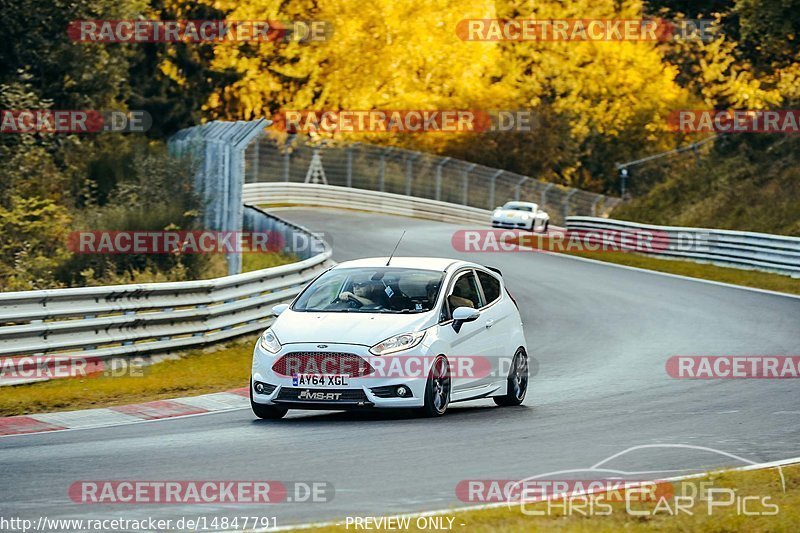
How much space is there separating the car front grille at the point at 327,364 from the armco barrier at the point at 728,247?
20535 mm

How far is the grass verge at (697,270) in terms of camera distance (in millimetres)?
30203

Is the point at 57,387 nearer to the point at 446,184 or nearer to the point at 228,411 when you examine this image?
the point at 228,411

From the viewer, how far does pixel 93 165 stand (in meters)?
33.8

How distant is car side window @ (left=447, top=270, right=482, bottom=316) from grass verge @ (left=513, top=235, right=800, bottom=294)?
1574 cm

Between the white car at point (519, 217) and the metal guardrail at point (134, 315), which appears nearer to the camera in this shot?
the metal guardrail at point (134, 315)

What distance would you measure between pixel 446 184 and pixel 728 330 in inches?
1608

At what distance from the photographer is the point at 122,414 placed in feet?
45.6

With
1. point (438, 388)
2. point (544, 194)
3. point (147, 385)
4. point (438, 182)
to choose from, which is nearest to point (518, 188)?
point (544, 194)

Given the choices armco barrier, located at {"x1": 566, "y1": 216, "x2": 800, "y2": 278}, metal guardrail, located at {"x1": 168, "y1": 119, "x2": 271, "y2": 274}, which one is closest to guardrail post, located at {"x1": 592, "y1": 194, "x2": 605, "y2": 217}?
armco barrier, located at {"x1": 566, "y1": 216, "x2": 800, "y2": 278}

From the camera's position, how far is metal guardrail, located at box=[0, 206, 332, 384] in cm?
1547

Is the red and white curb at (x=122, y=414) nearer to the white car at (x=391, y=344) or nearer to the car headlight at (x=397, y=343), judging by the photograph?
the white car at (x=391, y=344)

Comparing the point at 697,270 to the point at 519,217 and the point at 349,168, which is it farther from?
the point at 349,168

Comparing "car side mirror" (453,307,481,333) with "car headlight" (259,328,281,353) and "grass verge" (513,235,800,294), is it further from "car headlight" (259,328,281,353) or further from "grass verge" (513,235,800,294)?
"grass verge" (513,235,800,294)

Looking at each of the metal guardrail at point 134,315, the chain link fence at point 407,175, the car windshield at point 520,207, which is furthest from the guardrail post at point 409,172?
the metal guardrail at point 134,315
